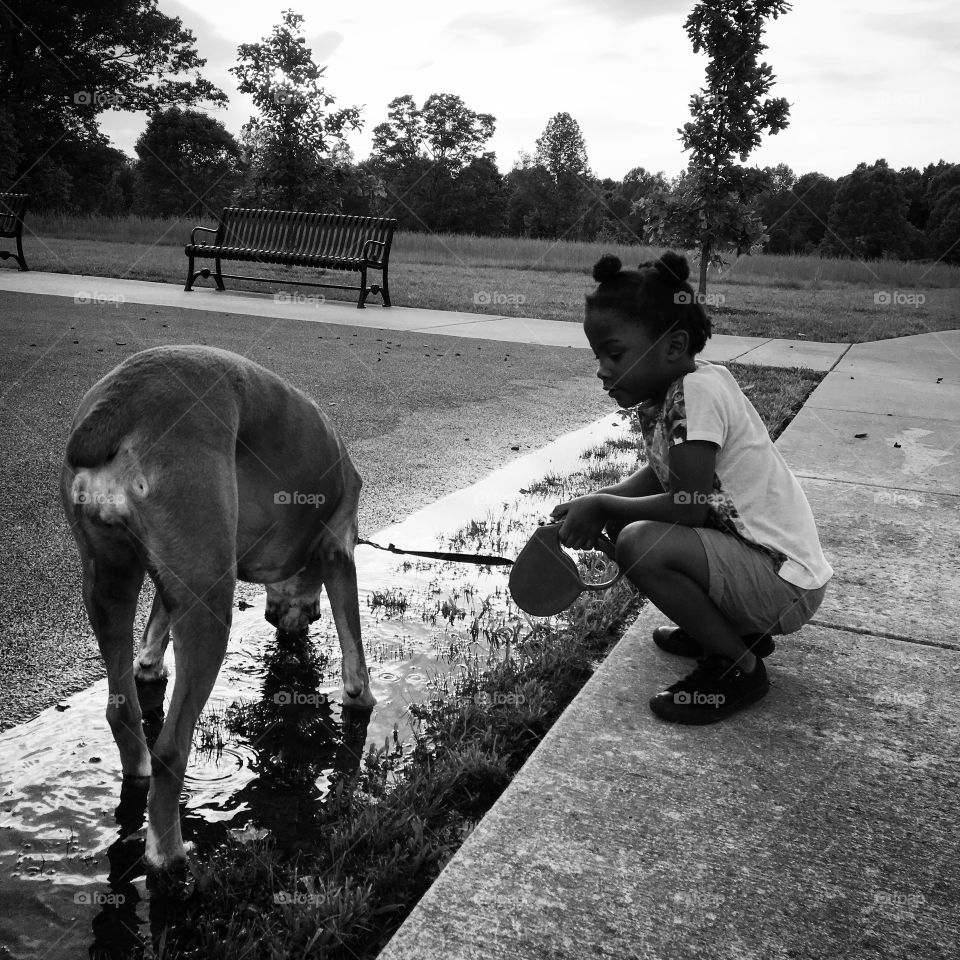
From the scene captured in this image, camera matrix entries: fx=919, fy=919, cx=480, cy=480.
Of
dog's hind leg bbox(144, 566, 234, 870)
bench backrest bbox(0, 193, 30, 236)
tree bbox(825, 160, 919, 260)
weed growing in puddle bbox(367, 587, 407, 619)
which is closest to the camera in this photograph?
dog's hind leg bbox(144, 566, 234, 870)

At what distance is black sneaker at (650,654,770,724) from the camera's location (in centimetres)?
249

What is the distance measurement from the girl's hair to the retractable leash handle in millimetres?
662

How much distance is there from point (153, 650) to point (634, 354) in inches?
66.1

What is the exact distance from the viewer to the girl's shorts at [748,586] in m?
2.61

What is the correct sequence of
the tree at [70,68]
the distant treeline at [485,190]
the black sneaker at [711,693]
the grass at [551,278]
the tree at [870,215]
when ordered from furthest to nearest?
1. the tree at [870,215]
2. the distant treeline at [485,190]
3. the tree at [70,68]
4. the grass at [551,278]
5. the black sneaker at [711,693]

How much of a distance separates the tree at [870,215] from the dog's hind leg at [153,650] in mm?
68518

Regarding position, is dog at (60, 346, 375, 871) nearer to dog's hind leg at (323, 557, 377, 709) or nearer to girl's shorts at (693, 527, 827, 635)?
dog's hind leg at (323, 557, 377, 709)

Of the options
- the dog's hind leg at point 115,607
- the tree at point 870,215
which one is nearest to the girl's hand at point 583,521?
the dog's hind leg at point 115,607

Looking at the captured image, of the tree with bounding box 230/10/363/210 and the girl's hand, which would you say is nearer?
the girl's hand

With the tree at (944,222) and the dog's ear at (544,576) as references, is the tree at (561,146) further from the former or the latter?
the dog's ear at (544,576)

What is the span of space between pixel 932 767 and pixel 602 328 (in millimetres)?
1426

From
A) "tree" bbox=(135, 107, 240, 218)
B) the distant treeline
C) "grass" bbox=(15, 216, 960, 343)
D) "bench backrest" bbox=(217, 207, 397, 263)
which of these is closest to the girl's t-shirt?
"grass" bbox=(15, 216, 960, 343)

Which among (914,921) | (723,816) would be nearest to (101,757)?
(723,816)

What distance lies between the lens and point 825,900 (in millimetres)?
1780
